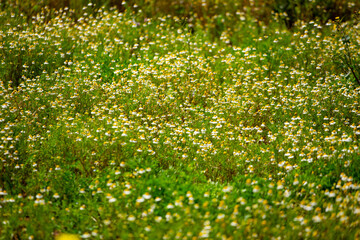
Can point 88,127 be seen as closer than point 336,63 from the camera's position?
Yes

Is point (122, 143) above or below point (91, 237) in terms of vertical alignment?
above

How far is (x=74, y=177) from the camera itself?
13.3 ft

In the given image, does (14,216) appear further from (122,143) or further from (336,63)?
(336,63)

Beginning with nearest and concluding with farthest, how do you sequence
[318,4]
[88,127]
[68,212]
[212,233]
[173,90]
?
[212,233]
[68,212]
[88,127]
[173,90]
[318,4]

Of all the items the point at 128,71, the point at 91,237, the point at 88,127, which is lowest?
the point at 91,237

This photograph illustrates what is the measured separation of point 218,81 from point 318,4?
13.9ft

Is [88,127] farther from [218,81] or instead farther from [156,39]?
[156,39]

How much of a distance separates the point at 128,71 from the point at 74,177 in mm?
3138

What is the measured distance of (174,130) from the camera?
16.4 ft

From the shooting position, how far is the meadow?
3318mm

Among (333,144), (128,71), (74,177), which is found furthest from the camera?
(128,71)

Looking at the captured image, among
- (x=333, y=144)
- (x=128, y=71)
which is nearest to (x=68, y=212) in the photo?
(x=333, y=144)

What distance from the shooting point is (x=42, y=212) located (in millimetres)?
3404

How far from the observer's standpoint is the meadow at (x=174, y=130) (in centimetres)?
332
